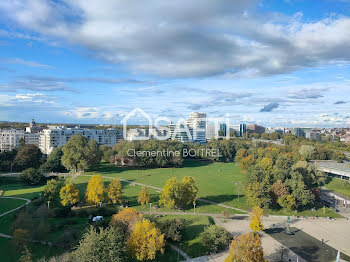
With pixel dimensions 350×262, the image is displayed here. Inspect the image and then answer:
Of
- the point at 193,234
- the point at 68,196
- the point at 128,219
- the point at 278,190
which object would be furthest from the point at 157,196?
the point at 278,190

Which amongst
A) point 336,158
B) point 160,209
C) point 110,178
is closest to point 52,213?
point 160,209

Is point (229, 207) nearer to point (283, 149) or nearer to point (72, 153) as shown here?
point (72, 153)

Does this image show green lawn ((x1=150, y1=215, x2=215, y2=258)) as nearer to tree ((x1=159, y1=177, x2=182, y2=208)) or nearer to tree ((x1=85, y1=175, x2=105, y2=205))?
tree ((x1=159, y1=177, x2=182, y2=208))

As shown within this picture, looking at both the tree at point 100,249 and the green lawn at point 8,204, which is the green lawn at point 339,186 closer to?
the tree at point 100,249

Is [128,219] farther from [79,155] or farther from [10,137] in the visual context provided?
[10,137]

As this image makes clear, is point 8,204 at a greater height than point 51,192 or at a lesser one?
lesser

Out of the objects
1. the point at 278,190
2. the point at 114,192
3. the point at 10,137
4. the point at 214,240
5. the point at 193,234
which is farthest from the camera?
the point at 10,137
